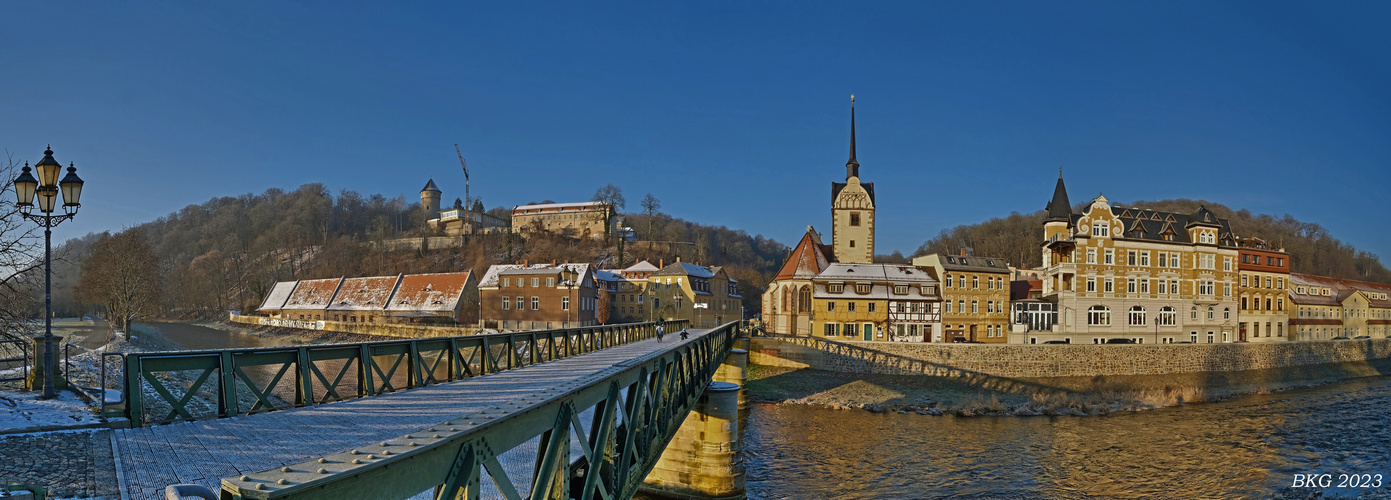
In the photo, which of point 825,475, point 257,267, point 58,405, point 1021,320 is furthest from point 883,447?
point 257,267

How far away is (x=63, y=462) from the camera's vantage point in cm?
784

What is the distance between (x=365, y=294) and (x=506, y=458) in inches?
3091

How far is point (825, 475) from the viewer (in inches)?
903

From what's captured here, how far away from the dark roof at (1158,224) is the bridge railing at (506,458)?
53.4 metres

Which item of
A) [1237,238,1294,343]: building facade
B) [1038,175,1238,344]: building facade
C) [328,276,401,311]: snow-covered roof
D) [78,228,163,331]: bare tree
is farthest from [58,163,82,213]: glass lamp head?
[1237,238,1294,343]: building facade

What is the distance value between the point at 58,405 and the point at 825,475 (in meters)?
19.0

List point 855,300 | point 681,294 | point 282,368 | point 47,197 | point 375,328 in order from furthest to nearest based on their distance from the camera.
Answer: point 681,294 → point 375,328 → point 855,300 → point 47,197 → point 282,368

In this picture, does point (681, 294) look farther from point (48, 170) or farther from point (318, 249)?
point (318, 249)

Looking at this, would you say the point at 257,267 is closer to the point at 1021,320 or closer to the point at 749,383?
the point at 749,383

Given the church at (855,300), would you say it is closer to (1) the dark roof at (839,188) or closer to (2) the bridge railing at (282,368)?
(1) the dark roof at (839,188)

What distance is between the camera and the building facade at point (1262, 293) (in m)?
58.0

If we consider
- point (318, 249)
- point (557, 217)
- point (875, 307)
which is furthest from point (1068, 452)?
point (557, 217)

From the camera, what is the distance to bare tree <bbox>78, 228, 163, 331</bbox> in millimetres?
49500

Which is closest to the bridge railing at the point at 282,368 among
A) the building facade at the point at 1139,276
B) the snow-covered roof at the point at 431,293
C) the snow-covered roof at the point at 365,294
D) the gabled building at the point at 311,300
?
the building facade at the point at 1139,276
